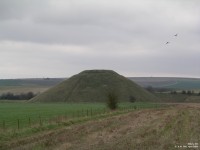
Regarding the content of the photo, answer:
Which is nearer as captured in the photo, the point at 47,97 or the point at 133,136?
the point at 133,136

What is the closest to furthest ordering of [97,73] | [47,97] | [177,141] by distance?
[177,141] → [47,97] → [97,73]

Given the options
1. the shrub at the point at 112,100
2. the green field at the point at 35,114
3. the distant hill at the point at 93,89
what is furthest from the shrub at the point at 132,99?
the shrub at the point at 112,100

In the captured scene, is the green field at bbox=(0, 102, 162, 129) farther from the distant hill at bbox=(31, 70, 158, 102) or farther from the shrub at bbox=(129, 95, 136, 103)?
the distant hill at bbox=(31, 70, 158, 102)

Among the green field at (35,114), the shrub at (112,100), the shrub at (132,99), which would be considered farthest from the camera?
the shrub at (132,99)

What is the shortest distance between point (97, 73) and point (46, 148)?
489ft

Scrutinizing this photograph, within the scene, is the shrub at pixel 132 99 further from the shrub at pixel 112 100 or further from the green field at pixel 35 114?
the shrub at pixel 112 100

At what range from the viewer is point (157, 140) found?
2380 centimetres

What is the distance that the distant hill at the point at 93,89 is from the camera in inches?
5699

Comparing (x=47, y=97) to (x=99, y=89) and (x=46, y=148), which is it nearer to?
(x=99, y=89)

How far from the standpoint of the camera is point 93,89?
505 feet

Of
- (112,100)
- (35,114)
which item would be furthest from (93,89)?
(35,114)

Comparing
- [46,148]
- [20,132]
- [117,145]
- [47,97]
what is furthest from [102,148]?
[47,97]

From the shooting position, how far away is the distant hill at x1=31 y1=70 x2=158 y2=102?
144750 mm

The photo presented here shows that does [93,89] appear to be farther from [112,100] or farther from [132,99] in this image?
[112,100]
